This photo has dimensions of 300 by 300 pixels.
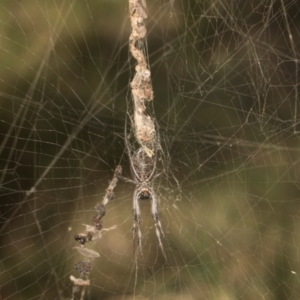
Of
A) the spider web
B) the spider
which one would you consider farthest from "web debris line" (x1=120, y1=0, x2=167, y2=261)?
the spider web

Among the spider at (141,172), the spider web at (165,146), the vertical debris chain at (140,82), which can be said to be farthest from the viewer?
the spider web at (165,146)

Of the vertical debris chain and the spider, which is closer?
the vertical debris chain

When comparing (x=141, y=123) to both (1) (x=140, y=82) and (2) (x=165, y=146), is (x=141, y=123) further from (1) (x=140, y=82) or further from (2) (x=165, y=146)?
(2) (x=165, y=146)

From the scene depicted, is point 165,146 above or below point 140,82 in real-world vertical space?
below

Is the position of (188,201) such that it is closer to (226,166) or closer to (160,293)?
(226,166)

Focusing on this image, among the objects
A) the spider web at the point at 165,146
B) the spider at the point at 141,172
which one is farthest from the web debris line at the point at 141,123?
the spider web at the point at 165,146

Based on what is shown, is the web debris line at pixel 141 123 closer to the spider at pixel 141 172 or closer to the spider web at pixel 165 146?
the spider at pixel 141 172

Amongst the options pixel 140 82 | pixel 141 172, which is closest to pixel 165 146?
pixel 141 172

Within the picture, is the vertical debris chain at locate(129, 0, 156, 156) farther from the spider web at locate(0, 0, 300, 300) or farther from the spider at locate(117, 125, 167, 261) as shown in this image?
the spider web at locate(0, 0, 300, 300)
